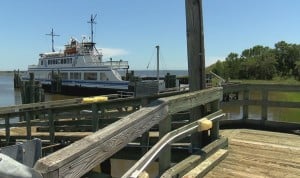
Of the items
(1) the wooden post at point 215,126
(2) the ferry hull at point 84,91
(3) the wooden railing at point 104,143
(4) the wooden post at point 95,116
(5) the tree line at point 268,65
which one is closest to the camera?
(3) the wooden railing at point 104,143

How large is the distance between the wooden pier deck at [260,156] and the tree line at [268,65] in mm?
78529

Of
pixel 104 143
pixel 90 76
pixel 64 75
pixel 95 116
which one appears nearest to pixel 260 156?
pixel 95 116

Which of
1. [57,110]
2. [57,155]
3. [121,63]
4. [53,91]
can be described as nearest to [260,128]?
[57,110]

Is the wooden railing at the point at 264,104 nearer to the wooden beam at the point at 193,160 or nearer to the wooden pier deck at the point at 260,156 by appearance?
the wooden pier deck at the point at 260,156

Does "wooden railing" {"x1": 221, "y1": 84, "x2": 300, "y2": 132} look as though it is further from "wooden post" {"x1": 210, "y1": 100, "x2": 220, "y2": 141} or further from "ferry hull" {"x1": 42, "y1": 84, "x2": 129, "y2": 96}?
"ferry hull" {"x1": 42, "y1": 84, "x2": 129, "y2": 96}

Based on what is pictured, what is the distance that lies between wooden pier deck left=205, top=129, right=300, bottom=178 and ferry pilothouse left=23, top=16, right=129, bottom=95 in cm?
3361

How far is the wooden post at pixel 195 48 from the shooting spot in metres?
6.00

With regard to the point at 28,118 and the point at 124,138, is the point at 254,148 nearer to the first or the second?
the point at 124,138

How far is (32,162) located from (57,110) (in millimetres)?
4826

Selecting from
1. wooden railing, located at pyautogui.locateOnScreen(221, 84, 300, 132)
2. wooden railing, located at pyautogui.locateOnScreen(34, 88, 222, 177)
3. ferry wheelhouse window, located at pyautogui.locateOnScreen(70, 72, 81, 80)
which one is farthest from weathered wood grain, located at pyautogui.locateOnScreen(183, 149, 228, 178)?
ferry wheelhouse window, located at pyautogui.locateOnScreen(70, 72, 81, 80)

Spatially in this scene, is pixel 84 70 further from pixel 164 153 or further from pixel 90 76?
pixel 164 153

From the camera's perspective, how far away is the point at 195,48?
6.08 metres

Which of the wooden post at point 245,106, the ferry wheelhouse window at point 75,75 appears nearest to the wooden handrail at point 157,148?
the wooden post at point 245,106

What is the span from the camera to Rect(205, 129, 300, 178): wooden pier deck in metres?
5.47
